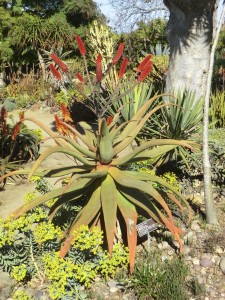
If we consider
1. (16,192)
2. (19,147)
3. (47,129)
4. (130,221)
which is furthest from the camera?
(19,147)

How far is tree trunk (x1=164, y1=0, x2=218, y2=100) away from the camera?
4.64 meters

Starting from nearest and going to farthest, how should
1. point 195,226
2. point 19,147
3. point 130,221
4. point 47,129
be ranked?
point 130,221, point 47,129, point 195,226, point 19,147

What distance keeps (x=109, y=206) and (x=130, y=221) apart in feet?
0.64

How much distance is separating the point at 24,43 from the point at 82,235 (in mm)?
11779

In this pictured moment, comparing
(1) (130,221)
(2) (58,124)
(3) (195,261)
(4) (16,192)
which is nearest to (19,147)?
(4) (16,192)

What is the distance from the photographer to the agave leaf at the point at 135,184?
2.72 meters

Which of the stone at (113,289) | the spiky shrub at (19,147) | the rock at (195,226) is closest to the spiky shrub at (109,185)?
the stone at (113,289)

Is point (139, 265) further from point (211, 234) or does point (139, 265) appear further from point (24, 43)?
point (24, 43)

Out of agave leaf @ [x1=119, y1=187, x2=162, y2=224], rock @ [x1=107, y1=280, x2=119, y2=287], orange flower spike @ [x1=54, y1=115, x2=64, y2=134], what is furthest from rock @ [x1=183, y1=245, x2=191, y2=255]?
orange flower spike @ [x1=54, y1=115, x2=64, y2=134]

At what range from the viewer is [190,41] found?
15.7 ft

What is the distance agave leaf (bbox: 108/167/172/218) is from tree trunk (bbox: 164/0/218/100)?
2.40 metres

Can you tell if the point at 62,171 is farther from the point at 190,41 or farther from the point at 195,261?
the point at 190,41

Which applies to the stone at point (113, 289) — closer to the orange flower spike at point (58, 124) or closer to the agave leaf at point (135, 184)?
the agave leaf at point (135, 184)

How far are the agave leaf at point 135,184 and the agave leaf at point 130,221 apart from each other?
0.16 metres
